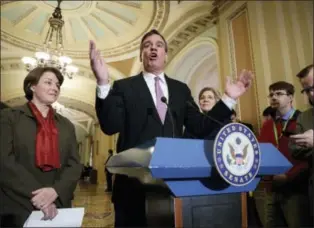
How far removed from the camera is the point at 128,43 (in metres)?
8.16

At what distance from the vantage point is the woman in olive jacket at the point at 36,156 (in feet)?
4.23

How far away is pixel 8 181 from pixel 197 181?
102 cm

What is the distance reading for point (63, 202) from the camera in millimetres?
1352

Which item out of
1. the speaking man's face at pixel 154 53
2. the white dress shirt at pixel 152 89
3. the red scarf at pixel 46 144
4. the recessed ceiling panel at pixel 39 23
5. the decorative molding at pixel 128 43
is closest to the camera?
the white dress shirt at pixel 152 89

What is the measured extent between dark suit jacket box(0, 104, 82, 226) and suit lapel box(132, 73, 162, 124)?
615 millimetres

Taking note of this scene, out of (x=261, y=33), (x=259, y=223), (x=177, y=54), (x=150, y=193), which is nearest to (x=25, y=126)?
(x=150, y=193)

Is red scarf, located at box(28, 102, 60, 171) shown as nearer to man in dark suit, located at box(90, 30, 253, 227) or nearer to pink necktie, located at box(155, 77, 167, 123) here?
man in dark suit, located at box(90, 30, 253, 227)

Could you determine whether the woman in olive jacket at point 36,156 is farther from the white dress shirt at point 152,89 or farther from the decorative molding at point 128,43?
the decorative molding at point 128,43

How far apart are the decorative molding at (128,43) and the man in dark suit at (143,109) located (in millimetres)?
5307

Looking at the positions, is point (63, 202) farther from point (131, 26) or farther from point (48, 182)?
point (131, 26)

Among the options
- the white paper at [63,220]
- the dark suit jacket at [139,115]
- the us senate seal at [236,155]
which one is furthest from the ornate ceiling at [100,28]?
the white paper at [63,220]

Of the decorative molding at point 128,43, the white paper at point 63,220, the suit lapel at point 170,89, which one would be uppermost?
the decorative molding at point 128,43

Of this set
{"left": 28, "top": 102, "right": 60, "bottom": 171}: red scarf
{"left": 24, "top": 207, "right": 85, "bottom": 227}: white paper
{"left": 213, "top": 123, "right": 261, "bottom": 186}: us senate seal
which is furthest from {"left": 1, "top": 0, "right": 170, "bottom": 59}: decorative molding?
{"left": 24, "top": 207, "right": 85, "bottom": 227}: white paper

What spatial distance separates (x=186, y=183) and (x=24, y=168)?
38.4 inches
